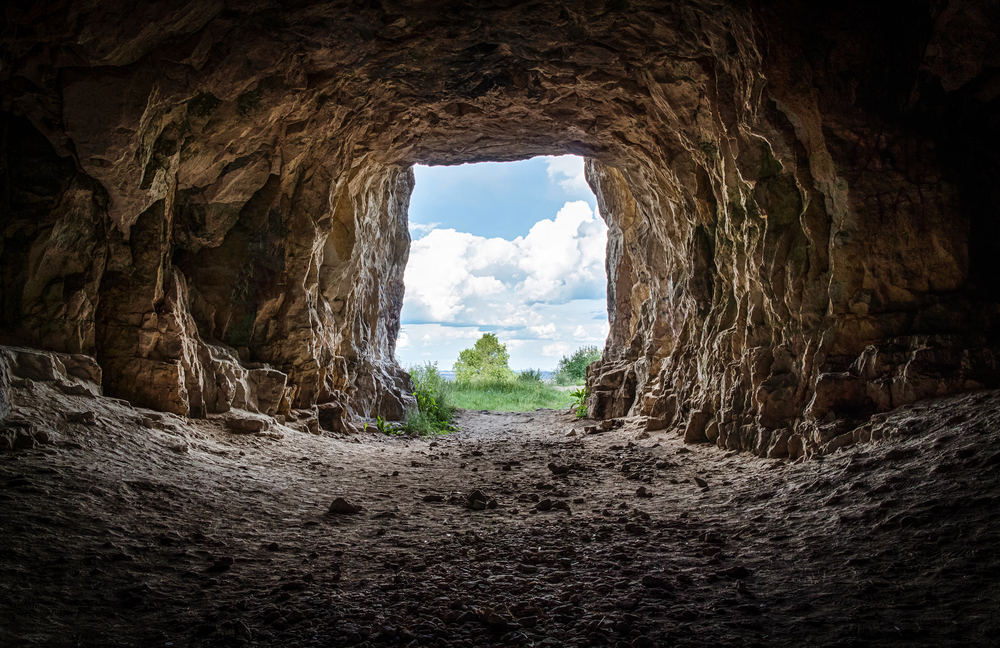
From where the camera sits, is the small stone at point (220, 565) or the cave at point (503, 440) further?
the small stone at point (220, 565)

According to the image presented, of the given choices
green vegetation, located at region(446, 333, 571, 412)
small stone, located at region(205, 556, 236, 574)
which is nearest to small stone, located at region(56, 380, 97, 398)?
small stone, located at region(205, 556, 236, 574)

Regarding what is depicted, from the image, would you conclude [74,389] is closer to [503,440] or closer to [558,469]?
[558,469]

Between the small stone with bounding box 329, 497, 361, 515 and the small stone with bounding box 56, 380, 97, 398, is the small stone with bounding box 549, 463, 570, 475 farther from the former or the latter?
the small stone with bounding box 56, 380, 97, 398

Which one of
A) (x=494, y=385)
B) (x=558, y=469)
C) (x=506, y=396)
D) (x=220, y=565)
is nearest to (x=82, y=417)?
(x=220, y=565)

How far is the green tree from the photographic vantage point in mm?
22484

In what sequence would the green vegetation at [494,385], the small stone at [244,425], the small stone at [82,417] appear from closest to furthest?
the small stone at [82,417]
the small stone at [244,425]
the green vegetation at [494,385]

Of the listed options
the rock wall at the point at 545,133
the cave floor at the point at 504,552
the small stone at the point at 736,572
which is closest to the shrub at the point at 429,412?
the rock wall at the point at 545,133

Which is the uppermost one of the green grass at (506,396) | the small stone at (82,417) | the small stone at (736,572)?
the small stone at (82,417)

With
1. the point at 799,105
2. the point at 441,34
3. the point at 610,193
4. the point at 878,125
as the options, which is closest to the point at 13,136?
the point at 441,34

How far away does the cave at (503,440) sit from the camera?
2.55m

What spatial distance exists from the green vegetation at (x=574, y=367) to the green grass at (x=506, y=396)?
243 centimetres

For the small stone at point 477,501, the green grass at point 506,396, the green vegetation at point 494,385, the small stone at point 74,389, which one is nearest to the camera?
the small stone at point 477,501

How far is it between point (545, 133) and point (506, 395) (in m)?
12.3

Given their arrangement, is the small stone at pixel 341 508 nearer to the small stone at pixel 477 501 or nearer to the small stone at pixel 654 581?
the small stone at pixel 477 501
